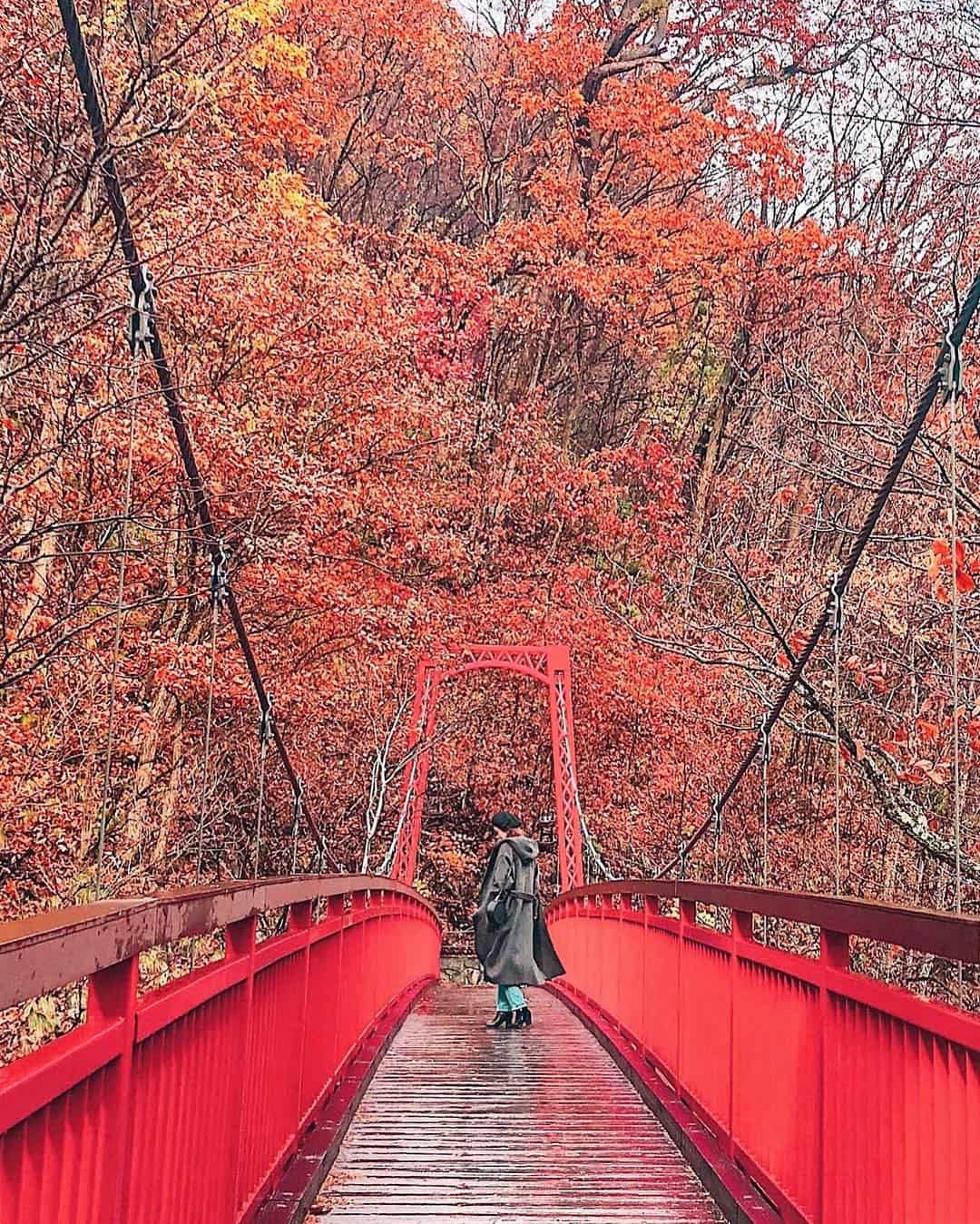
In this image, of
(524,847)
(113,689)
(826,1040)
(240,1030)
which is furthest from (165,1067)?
(524,847)

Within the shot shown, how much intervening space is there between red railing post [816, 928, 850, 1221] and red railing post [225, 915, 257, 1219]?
145cm

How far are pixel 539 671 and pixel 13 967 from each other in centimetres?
2321

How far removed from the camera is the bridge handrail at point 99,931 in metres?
1.82

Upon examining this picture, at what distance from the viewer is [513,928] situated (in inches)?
422

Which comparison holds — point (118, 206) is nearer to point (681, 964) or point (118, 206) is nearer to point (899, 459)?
point (899, 459)

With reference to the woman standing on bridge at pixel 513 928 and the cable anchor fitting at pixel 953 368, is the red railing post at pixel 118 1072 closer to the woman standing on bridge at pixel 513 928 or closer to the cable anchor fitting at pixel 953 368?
the cable anchor fitting at pixel 953 368

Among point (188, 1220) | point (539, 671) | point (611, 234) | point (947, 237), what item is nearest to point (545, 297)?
point (611, 234)

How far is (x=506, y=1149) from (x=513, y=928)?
4926 millimetres

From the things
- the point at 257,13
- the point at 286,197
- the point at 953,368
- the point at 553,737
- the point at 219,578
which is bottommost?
the point at 219,578

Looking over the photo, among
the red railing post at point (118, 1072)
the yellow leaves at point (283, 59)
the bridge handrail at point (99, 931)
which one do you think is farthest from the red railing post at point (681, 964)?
the yellow leaves at point (283, 59)

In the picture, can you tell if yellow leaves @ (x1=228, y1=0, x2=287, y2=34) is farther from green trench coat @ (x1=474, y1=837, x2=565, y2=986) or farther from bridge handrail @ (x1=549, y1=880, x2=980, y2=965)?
bridge handrail @ (x1=549, y1=880, x2=980, y2=965)

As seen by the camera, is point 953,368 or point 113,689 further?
point 953,368

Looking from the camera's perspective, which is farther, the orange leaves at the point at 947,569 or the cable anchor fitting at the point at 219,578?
the cable anchor fitting at the point at 219,578

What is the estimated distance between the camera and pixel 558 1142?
600 centimetres
